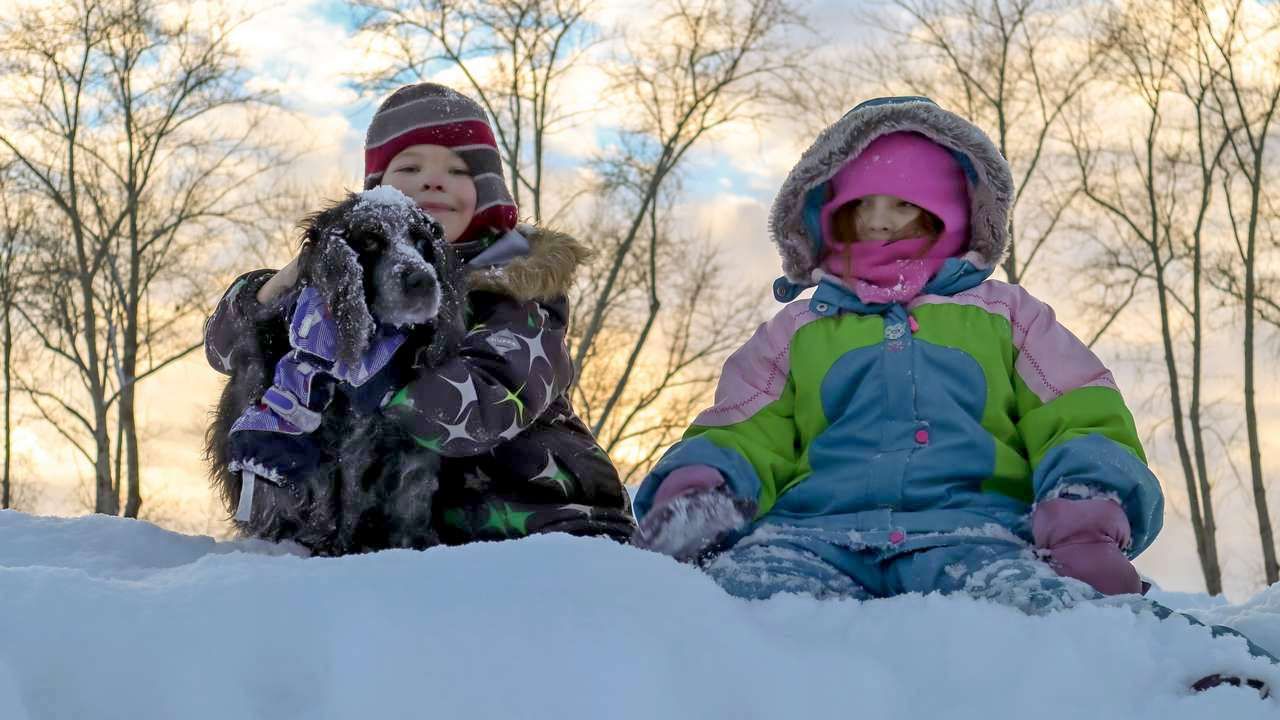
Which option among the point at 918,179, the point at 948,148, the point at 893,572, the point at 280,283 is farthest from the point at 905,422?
the point at 280,283

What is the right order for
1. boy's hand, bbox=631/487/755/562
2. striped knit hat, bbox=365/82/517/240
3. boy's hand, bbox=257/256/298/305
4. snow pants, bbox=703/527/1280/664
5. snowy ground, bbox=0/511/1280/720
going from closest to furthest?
snowy ground, bbox=0/511/1280/720
snow pants, bbox=703/527/1280/664
boy's hand, bbox=631/487/755/562
boy's hand, bbox=257/256/298/305
striped knit hat, bbox=365/82/517/240

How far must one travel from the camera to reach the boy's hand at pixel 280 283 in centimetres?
309

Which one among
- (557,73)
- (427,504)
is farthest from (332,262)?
(557,73)

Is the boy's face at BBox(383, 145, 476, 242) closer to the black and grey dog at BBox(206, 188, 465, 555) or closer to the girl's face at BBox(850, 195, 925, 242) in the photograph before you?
the black and grey dog at BBox(206, 188, 465, 555)

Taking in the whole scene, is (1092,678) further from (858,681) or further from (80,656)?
(80,656)

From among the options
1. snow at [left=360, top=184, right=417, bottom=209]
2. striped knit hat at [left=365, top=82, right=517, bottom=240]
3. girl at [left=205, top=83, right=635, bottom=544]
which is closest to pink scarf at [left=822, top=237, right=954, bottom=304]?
girl at [left=205, top=83, right=635, bottom=544]

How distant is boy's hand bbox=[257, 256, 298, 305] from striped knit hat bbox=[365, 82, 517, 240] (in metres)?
0.51

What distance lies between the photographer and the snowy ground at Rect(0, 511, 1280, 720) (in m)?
1.71

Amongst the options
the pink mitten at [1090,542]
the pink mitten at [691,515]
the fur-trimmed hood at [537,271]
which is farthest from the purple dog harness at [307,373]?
the pink mitten at [1090,542]

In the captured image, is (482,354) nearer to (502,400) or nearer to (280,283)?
(502,400)

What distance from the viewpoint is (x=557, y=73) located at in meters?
14.5

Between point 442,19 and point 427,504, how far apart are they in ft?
42.2

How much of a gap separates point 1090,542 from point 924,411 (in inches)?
24.8

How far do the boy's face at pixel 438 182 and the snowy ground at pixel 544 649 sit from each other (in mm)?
1504
